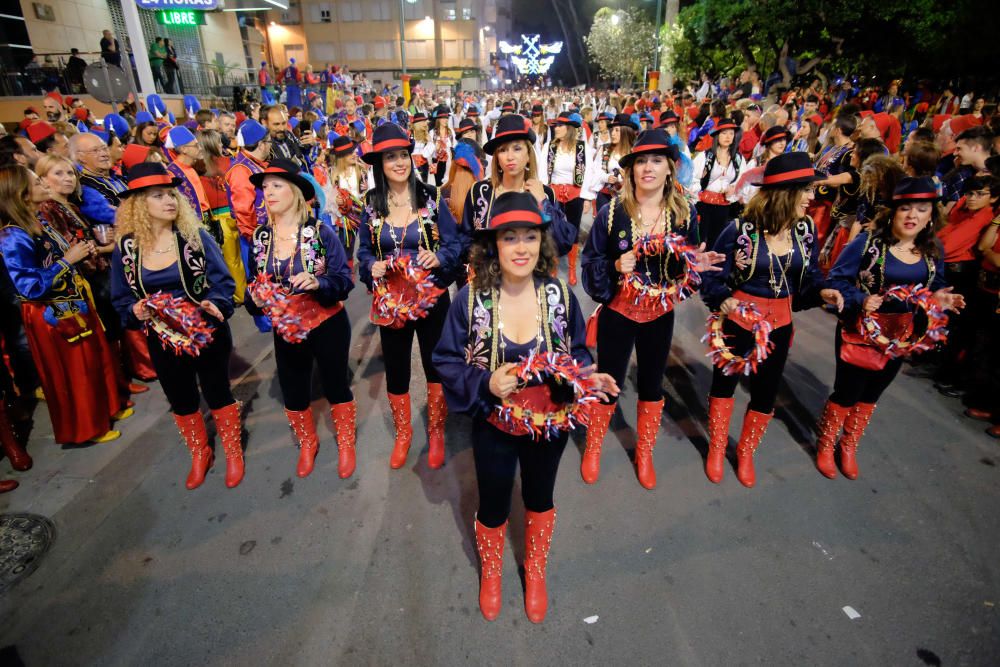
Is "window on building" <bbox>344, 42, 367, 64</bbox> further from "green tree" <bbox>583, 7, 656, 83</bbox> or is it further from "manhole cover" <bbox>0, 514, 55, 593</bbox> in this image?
"manhole cover" <bbox>0, 514, 55, 593</bbox>

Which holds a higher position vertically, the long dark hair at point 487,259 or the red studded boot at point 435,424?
the long dark hair at point 487,259

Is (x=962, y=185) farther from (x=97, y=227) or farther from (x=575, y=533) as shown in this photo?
(x=97, y=227)

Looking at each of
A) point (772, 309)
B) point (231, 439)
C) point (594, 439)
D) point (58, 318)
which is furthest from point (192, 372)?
point (772, 309)

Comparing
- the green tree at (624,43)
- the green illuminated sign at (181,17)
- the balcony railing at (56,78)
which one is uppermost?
the green tree at (624,43)

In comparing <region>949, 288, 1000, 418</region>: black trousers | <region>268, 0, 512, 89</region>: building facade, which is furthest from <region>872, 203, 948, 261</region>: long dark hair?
<region>268, 0, 512, 89</region>: building facade

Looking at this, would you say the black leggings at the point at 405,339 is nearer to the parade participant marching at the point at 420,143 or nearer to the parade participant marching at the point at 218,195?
the parade participant marching at the point at 218,195

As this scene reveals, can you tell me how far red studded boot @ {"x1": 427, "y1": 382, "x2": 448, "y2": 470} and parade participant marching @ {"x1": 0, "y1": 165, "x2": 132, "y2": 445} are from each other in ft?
9.93

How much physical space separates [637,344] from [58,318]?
4.68 m

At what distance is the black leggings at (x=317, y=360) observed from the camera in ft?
12.6

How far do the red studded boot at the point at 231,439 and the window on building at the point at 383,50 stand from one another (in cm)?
6344

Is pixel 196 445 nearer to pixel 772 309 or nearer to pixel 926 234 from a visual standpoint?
pixel 772 309

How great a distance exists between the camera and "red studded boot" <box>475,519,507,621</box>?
297 centimetres

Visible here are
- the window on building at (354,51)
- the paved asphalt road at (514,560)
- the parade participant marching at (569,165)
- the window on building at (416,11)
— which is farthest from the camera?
the window on building at (416,11)

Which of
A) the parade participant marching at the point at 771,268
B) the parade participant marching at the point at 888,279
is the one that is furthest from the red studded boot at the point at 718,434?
the parade participant marching at the point at 888,279
